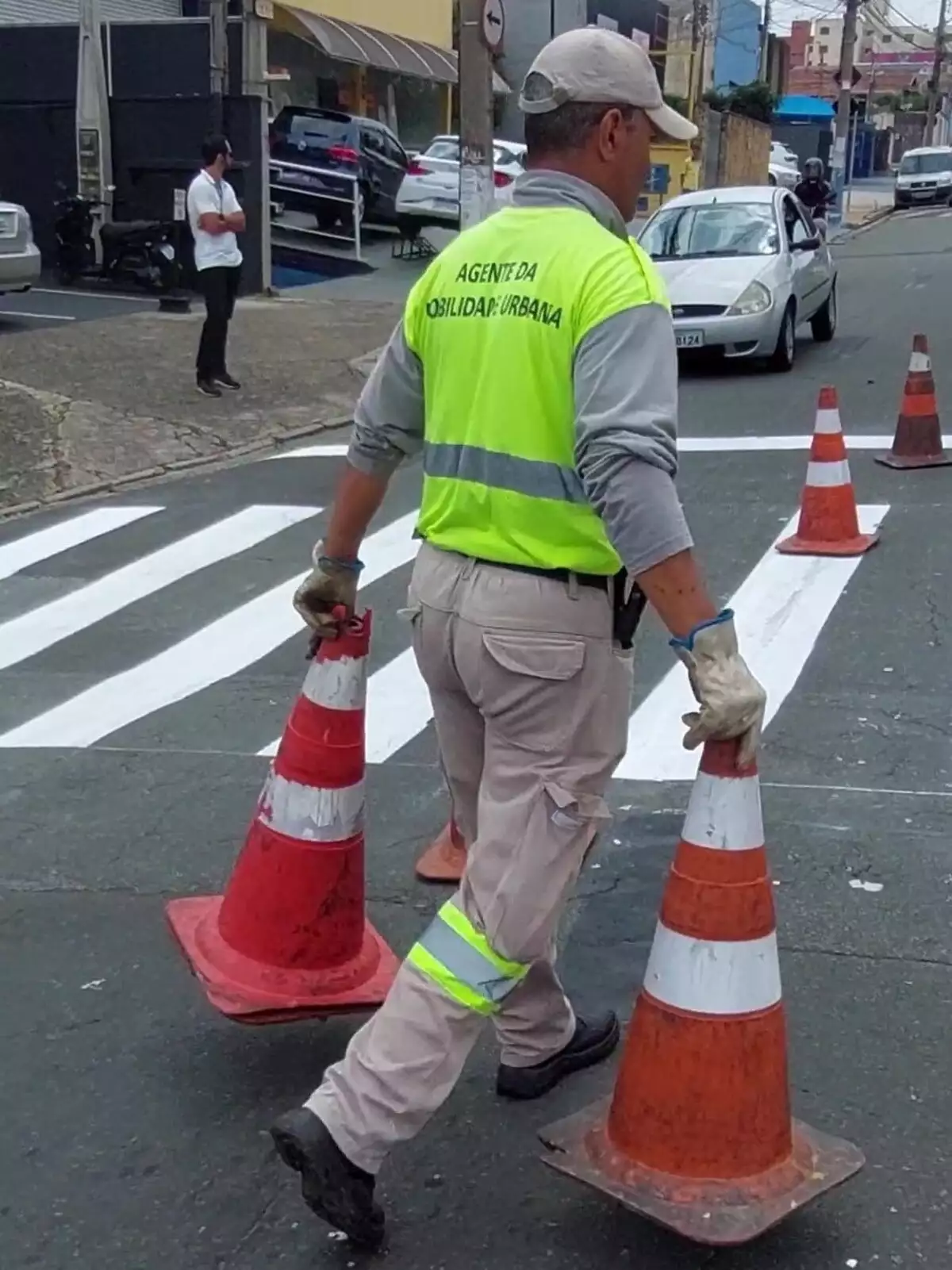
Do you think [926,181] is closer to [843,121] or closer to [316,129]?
[843,121]

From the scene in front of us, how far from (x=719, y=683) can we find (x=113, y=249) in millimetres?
17776

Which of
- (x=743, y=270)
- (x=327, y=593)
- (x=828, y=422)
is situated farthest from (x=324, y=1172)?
(x=743, y=270)

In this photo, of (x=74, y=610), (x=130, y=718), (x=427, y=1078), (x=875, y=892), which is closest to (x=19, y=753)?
(x=130, y=718)

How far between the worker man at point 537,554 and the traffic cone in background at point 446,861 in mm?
1684

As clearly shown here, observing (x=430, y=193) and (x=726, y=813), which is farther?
(x=430, y=193)

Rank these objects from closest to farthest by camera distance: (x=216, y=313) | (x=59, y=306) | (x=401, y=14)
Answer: (x=216, y=313) → (x=59, y=306) → (x=401, y=14)

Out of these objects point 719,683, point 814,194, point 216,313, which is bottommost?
point 814,194

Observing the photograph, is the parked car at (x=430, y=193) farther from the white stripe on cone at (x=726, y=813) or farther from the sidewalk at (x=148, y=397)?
the white stripe on cone at (x=726, y=813)

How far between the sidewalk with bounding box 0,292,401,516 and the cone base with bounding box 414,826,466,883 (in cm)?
671

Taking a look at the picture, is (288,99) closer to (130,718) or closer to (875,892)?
(130,718)

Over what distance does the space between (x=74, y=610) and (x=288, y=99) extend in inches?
1040

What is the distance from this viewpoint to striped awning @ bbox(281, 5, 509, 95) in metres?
29.8

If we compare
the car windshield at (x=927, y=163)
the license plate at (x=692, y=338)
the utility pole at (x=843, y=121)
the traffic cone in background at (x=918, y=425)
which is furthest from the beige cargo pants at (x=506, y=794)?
the car windshield at (x=927, y=163)

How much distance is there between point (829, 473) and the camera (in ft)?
28.9
